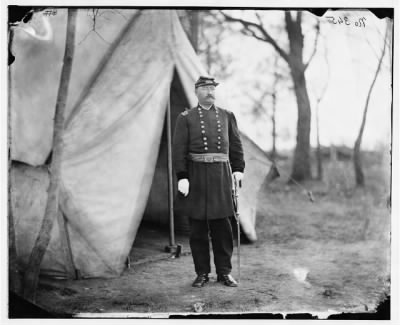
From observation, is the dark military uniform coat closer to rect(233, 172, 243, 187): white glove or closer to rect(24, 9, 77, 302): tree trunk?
rect(233, 172, 243, 187): white glove

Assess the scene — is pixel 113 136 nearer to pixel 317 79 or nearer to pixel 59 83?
pixel 59 83

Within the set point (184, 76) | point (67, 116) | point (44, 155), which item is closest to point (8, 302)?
point (44, 155)

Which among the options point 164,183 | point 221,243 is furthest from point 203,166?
point 164,183

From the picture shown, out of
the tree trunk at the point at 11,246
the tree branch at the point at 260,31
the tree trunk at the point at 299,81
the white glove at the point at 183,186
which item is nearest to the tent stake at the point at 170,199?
the white glove at the point at 183,186

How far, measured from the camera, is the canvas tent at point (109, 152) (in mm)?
4238

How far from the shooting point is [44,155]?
4254 millimetres

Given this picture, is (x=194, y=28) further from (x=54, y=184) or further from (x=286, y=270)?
(x=286, y=270)

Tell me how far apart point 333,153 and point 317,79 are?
65cm

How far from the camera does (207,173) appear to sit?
4238mm

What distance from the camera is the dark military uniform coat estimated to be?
4234 mm

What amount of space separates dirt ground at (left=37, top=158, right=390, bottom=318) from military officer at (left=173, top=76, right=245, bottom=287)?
21 centimetres

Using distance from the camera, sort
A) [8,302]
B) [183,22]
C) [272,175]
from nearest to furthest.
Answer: [8,302], [183,22], [272,175]

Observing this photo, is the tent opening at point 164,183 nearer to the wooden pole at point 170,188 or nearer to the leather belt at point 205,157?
the wooden pole at point 170,188

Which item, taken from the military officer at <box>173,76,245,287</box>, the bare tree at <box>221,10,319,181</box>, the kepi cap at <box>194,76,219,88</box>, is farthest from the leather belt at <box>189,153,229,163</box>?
the bare tree at <box>221,10,319,181</box>
